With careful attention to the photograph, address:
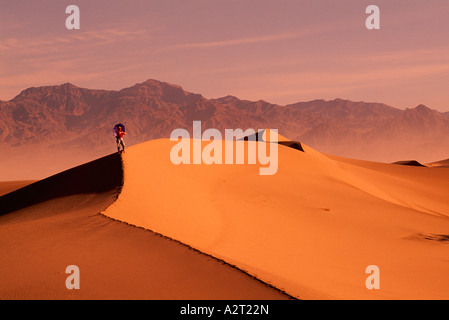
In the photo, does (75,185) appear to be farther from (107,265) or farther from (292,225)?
(107,265)

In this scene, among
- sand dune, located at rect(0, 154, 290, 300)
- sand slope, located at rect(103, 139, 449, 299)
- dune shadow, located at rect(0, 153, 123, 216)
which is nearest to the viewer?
sand dune, located at rect(0, 154, 290, 300)

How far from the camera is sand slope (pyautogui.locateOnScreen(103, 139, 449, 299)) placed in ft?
25.6

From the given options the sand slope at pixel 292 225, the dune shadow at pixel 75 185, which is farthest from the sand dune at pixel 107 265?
the dune shadow at pixel 75 185

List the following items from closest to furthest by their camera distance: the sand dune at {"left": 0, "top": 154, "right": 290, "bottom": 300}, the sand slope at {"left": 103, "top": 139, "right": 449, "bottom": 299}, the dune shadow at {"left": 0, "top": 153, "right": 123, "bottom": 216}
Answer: the sand dune at {"left": 0, "top": 154, "right": 290, "bottom": 300}
the sand slope at {"left": 103, "top": 139, "right": 449, "bottom": 299}
the dune shadow at {"left": 0, "top": 153, "right": 123, "bottom": 216}

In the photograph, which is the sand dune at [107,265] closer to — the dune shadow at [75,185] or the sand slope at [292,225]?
the sand slope at [292,225]

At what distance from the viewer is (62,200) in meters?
12.8

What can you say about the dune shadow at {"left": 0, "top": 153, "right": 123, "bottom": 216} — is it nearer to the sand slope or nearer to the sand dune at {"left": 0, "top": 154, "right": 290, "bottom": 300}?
the sand slope

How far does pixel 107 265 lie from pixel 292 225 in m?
6.59

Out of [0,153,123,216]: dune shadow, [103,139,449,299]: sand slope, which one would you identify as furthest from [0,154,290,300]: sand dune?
[0,153,123,216]: dune shadow

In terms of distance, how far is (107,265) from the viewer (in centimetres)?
626

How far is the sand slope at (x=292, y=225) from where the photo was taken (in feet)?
25.6

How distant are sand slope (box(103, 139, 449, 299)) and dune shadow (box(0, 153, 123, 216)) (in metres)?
0.51
